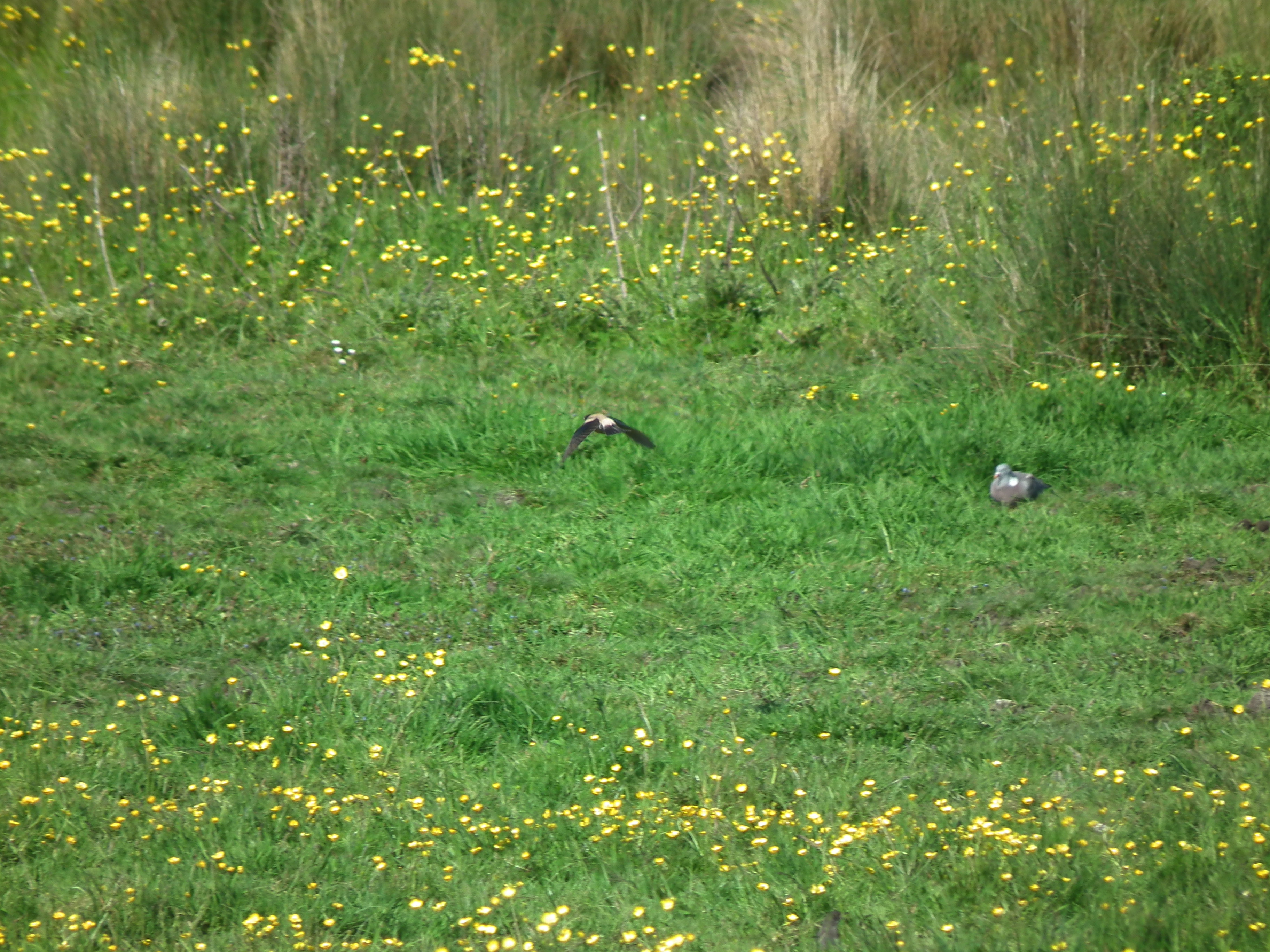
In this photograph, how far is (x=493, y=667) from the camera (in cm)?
447

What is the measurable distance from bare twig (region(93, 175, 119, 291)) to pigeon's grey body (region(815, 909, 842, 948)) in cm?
653

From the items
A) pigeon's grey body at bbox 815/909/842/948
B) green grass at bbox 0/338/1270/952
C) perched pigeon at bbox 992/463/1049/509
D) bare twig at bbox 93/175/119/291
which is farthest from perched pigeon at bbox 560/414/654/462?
bare twig at bbox 93/175/119/291

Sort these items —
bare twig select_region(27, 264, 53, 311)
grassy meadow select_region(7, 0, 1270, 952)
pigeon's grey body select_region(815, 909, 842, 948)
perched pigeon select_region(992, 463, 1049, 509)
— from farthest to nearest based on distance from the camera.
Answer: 1. bare twig select_region(27, 264, 53, 311)
2. perched pigeon select_region(992, 463, 1049, 509)
3. grassy meadow select_region(7, 0, 1270, 952)
4. pigeon's grey body select_region(815, 909, 842, 948)

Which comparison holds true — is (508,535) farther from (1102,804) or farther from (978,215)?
(978,215)

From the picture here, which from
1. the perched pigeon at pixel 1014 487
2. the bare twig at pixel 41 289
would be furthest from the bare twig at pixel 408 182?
the perched pigeon at pixel 1014 487

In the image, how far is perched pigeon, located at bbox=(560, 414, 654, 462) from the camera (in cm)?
570

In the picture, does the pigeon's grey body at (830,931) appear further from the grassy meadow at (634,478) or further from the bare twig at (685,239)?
the bare twig at (685,239)

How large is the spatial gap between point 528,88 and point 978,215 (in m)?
3.67

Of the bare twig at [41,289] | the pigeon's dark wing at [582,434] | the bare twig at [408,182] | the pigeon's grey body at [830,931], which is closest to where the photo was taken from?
the pigeon's grey body at [830,931]

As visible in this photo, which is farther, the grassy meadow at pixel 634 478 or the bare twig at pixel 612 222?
the bare twig at pixel 612 222

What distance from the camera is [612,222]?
8.32m

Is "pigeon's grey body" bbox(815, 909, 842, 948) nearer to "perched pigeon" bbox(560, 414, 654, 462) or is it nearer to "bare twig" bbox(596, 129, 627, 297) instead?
"perched pigeon" bbox(560, 414, 654, 462)

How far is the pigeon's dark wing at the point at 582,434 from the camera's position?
5.74 m

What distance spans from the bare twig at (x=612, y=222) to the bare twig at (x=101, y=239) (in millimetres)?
3053
